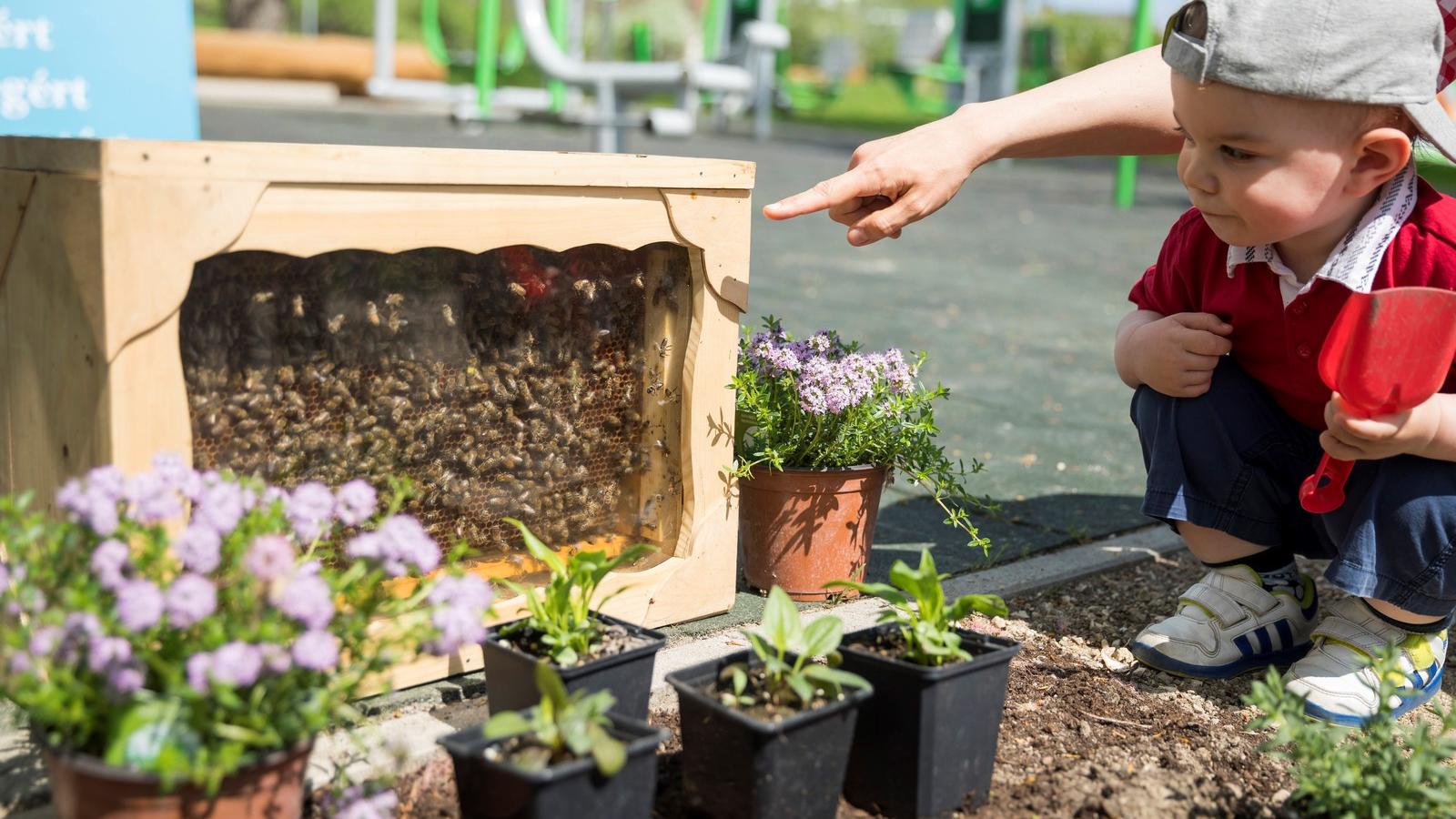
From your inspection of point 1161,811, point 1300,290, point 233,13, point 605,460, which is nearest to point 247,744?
point 605,460

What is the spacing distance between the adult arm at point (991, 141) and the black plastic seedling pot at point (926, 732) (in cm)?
79

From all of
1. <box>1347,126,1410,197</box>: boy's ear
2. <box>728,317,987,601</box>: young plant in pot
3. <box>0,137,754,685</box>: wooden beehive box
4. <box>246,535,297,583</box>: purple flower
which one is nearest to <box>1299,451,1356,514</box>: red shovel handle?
<box>1347,126,1410,197</box>: boy's ear

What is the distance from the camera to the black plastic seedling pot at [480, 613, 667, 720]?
1.72 metres

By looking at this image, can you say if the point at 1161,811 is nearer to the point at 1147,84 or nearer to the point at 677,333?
the point at 677,333

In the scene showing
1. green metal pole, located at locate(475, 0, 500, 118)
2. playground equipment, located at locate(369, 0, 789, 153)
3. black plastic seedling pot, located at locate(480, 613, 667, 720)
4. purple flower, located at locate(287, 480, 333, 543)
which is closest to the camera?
purple flower, located at locate(287, 480, 333, 543)

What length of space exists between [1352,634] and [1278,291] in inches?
23.7

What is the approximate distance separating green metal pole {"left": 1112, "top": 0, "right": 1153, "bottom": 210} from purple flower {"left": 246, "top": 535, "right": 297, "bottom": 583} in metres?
8.59

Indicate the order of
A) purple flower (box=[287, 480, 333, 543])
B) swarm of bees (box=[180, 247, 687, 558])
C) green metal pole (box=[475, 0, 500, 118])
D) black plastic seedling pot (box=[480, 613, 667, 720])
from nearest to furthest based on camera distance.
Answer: purple flower (box=[287, 480, 333, 543]) → black plastic seedling pot (box=[480, 613, 667, 720]) → swarm of bees (box=[180, 247, 687, 558]) → green metal pole (box=[475, 0, 500, 118])

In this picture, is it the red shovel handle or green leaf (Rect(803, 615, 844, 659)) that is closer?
green leaf (Rect(803, 615, 844, 659))

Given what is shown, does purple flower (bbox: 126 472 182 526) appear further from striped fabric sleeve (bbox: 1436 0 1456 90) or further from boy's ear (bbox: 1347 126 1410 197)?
striped fabric sleeve (bbox: 1436 0 1456 90)

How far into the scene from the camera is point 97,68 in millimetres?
3773

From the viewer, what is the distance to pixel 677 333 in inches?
91.4

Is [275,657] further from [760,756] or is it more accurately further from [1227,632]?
[1227,632]

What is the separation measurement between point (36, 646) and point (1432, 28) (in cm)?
203
